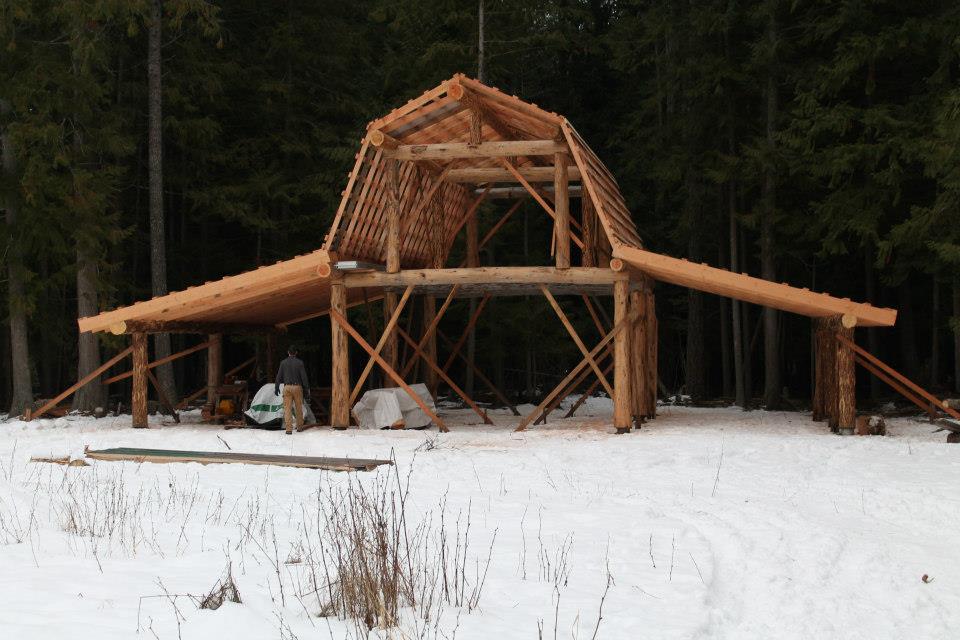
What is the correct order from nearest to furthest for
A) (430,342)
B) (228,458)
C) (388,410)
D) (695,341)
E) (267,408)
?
1. (228,458)
2. (388,410)
3. (267,408)
4. (430,342)
5. (695,341)

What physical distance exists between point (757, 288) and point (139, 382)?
1121 centimetres

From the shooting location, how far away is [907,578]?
21.9ft

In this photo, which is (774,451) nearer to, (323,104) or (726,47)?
(726,47)

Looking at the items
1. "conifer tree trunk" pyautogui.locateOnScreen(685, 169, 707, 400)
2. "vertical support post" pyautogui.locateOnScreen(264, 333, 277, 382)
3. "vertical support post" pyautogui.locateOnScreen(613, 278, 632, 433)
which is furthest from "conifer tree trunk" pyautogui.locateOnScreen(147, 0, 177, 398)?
"conifer tree trunk" pyautogui.locateOnScreen(685, 169, 707, 400)

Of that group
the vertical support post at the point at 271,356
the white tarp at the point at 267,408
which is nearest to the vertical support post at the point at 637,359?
the white tarp at the point at 267,408

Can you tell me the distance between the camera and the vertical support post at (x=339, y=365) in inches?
661

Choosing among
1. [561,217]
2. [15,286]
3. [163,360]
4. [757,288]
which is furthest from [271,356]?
[757,288]

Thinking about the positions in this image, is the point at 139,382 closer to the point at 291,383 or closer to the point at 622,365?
the point at 291,383

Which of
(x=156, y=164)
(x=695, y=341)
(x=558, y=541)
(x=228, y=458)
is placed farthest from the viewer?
(x=695, y=341)

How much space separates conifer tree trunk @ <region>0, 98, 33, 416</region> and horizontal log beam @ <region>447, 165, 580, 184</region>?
30.4ft

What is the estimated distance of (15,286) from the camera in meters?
20.2

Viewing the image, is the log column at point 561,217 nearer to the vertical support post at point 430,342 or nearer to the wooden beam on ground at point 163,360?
the vertical support post at point 430,342

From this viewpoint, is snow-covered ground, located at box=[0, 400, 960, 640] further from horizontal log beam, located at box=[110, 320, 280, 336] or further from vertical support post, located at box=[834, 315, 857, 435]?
horizontal log beam, located at box=[110, 320, 280, 336]

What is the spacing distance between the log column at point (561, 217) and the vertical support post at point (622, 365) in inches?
40.3
